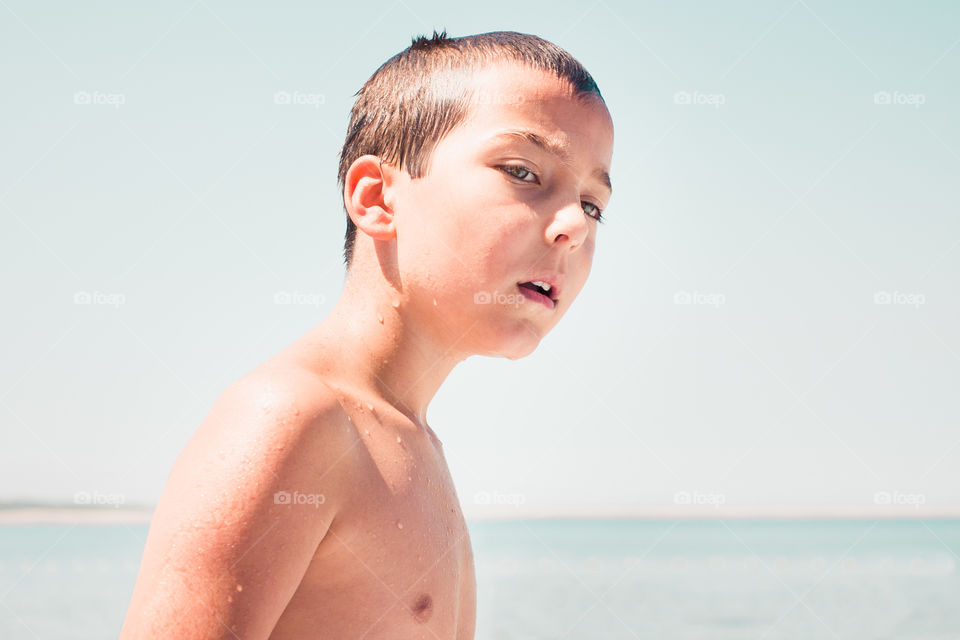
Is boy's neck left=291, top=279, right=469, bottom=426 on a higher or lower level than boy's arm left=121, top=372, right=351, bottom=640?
higher

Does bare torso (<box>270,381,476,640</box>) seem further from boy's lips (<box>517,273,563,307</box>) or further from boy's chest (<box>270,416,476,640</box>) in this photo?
boy's lips (<box>517,273,563,307</box>)

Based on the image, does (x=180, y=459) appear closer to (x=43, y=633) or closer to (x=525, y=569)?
(x=43, y=633)

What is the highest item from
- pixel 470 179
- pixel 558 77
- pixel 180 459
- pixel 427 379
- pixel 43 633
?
pixel 558 77

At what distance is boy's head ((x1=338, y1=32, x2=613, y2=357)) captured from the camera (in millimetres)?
1246

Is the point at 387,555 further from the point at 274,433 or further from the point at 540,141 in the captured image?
the point at 540,141

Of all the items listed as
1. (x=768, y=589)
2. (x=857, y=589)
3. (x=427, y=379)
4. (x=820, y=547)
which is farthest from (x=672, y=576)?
(x=427, y=379)

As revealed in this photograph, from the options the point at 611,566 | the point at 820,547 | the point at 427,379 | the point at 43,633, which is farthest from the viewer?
the point at 820,547

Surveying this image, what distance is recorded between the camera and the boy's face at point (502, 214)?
1242 millimetres

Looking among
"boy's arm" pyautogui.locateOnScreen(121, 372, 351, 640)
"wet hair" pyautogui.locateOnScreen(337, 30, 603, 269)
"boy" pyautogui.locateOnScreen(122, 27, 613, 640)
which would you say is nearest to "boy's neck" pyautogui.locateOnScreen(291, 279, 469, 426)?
"boy" pyautogui.locateOnScreen(122, 27, 613, 640)

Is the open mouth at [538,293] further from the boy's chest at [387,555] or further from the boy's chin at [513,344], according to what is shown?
the boy's chest at [387,555]

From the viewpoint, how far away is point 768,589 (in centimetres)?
929

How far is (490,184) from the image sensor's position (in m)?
1.24

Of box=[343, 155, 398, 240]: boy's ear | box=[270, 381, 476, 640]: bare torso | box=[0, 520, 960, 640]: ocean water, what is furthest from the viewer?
box=[0, 520, 960, 640]: ocean water

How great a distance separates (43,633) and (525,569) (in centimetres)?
567
